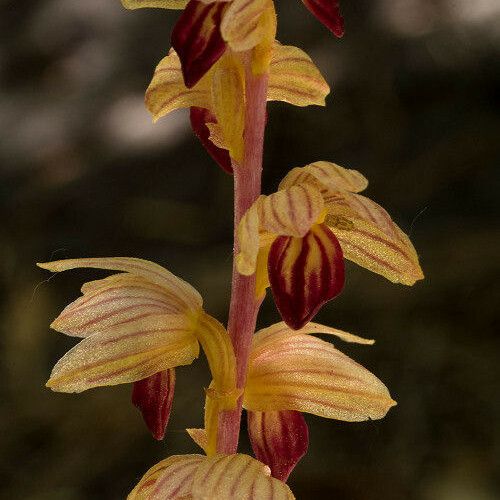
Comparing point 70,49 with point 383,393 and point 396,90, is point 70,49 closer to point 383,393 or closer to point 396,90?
point 396,90

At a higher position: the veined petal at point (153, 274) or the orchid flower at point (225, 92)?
the orchid flower at point (225, 92)

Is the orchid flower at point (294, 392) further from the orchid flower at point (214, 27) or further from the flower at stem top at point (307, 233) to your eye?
the orchid flower at point (214, 27)

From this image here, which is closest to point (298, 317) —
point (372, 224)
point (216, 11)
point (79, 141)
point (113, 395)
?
point (372, 224)

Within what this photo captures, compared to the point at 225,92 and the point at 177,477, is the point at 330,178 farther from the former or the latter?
the point at 177,477

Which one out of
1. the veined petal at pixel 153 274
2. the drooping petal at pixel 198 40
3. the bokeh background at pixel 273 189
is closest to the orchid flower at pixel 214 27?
the drooping petal at pixel 198 40

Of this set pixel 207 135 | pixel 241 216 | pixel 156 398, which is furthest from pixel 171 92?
pixel 156 398
